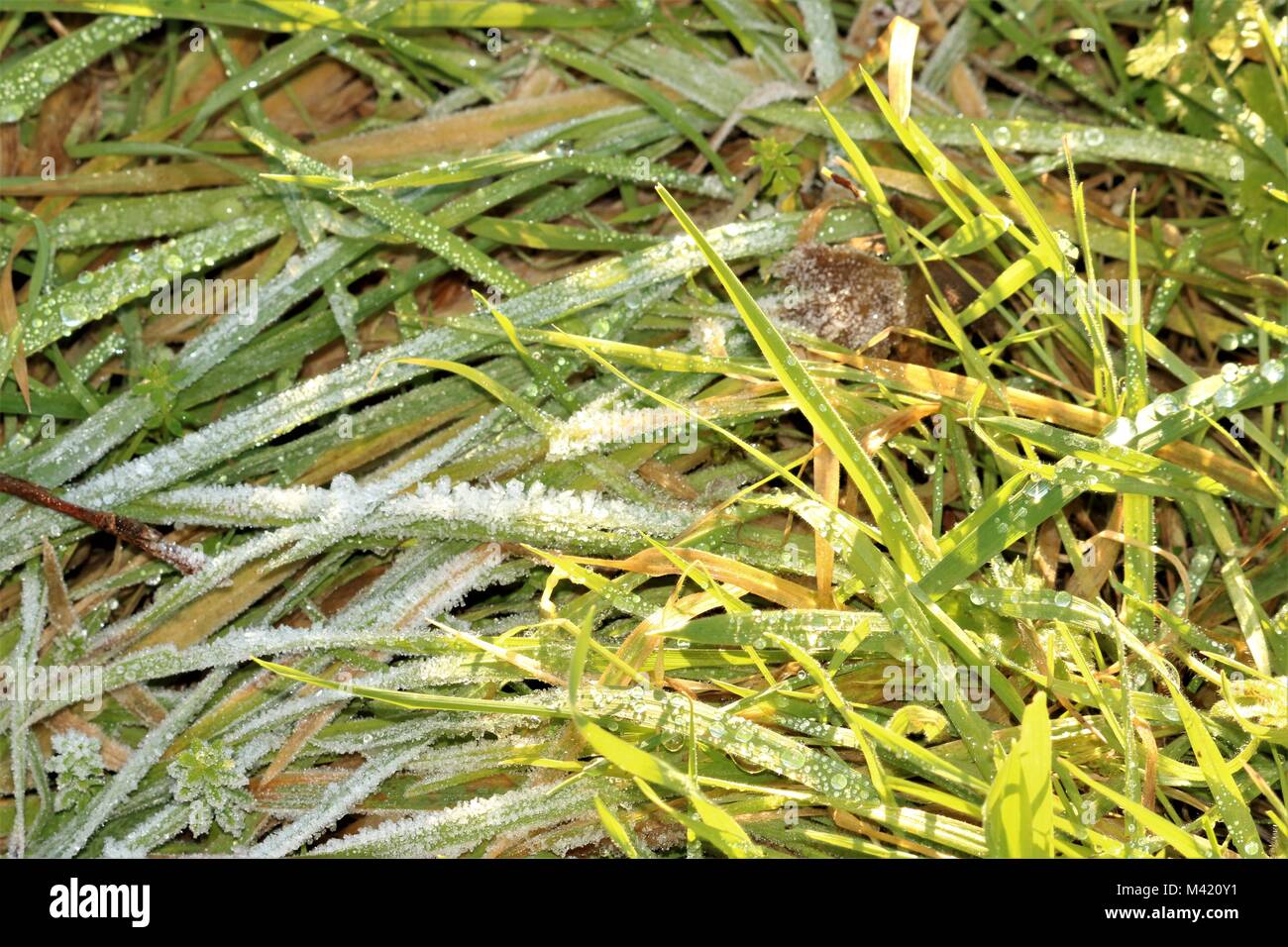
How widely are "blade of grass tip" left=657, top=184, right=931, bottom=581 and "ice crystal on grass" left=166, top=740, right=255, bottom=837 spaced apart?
1231 mm

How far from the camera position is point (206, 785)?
1985mm

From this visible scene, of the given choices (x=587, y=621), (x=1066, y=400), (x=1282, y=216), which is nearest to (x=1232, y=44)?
(x=1282, y=216)

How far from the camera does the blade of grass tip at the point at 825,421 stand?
1.76m

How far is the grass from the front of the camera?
186cm

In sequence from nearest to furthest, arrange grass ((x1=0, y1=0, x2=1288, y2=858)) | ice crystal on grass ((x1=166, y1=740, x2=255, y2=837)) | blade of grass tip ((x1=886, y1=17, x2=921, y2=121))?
grass ((x1=0, y1=0, x2=1288, y2=858)) < ice crystal on grass ((x1=166, y1=740, x2=255, y2=837)) < blade of grass tip ((x1=886, y1=17, x2=921, y2=121))

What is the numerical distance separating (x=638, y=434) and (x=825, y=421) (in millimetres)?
458

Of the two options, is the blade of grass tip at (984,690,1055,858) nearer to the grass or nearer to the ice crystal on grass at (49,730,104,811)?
the grass

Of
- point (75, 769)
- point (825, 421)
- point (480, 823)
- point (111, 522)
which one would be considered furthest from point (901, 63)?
point (75, 769)

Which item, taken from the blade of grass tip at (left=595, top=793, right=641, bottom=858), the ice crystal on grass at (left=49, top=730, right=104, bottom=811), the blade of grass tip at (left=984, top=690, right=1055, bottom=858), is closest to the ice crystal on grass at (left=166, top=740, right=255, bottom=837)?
the ice crystal on grass at (left=49, top=730, right=104, bottom=811)

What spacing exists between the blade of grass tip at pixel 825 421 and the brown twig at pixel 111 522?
123cm

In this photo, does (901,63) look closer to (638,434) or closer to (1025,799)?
(638,434)

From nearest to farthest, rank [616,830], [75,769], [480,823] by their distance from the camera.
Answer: [616,830] → [480,823] → [75,769]

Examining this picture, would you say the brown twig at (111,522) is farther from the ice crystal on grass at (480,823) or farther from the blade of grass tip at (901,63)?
the blade of grass tip at (901,63)

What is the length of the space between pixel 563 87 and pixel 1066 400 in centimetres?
137
